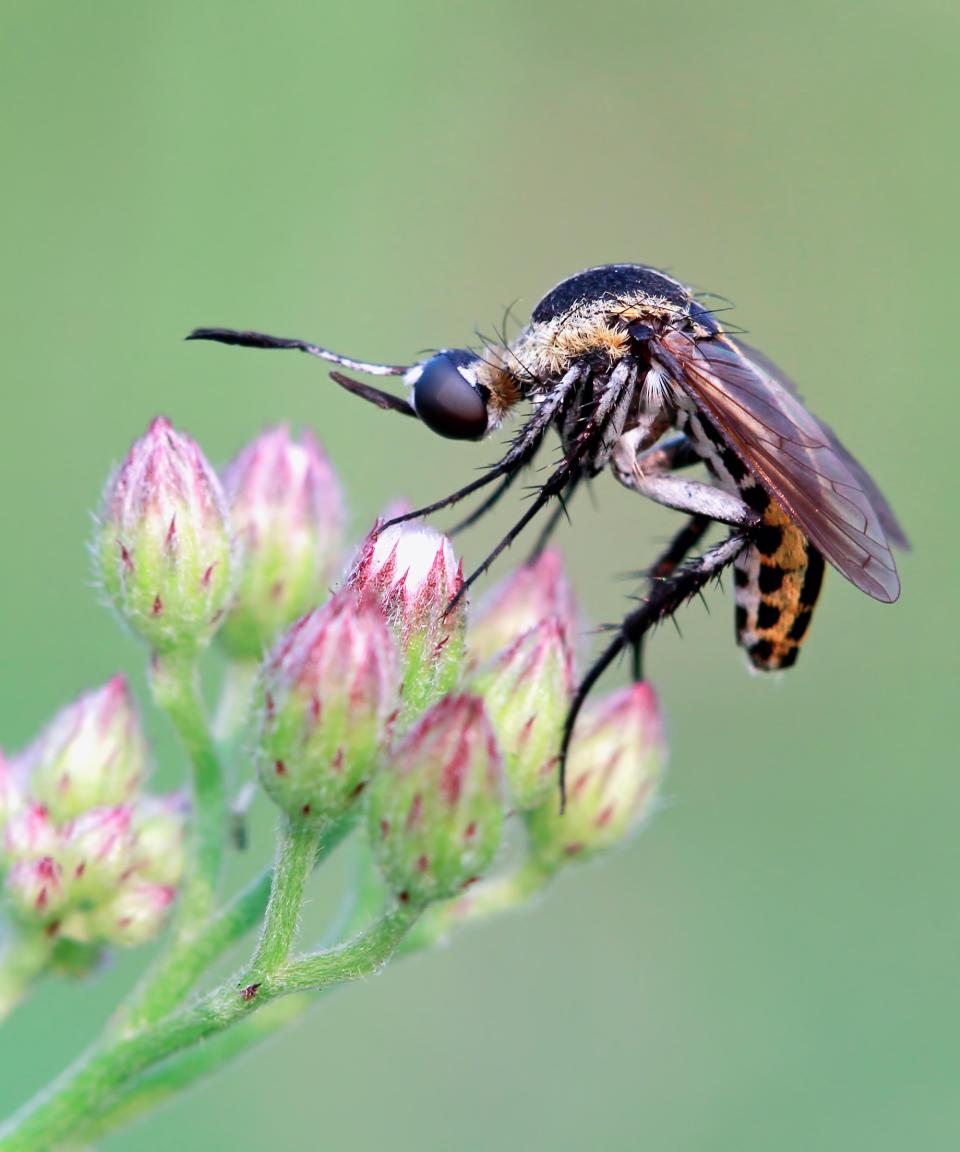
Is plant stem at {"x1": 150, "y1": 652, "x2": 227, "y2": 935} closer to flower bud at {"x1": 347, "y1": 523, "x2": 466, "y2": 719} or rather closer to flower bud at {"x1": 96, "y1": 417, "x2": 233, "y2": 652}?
flower bud at {"x1": 96, "y1": 417, "x2": 233, "y2": 652}

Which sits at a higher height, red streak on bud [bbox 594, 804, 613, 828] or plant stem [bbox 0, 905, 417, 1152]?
plant stem [bbox 0, 905, 417, 1152]

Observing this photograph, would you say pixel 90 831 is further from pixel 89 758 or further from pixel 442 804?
pixel 442 804

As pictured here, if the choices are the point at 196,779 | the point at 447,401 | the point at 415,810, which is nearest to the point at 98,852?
the point at 196,779

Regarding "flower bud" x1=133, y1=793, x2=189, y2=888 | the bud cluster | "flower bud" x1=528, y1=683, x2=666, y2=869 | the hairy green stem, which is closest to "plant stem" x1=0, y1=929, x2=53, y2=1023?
the bud cluster

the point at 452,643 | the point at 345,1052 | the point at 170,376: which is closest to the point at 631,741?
the point at 452,643

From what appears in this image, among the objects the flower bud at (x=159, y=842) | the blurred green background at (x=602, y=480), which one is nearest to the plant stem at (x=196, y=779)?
the flower bud at (x=159, y=842)

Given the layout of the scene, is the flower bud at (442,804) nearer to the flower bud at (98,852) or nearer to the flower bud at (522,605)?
the flower bud at (98,852)

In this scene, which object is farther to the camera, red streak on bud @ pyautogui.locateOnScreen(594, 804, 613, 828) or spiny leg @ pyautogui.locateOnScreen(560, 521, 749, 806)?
red streak on bud @ pyautogui.locateOnScreen(594, 804, 613, 828)
